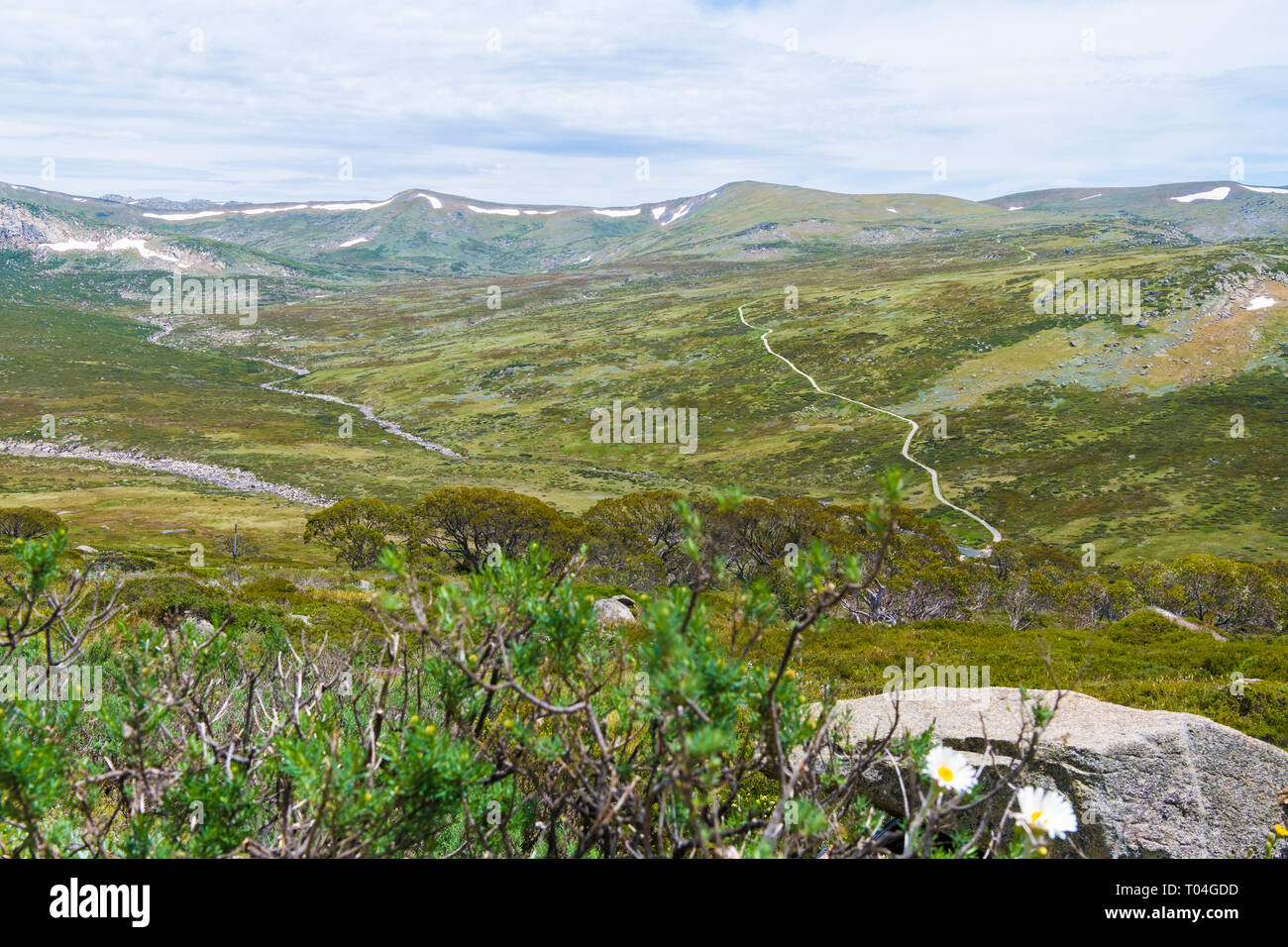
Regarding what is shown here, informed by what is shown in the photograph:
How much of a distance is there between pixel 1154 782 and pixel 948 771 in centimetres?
516

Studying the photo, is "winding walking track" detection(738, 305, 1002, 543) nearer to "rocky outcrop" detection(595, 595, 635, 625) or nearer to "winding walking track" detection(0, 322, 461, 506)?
"rocky outcrop" detection(595, 595, 635, 625)

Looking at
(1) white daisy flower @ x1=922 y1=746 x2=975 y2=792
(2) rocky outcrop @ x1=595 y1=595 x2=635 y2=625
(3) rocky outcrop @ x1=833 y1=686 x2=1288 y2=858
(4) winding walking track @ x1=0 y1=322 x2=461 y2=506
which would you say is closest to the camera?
(1) white daisy flower @ x1=922 y1=746 x2=975 y2=792

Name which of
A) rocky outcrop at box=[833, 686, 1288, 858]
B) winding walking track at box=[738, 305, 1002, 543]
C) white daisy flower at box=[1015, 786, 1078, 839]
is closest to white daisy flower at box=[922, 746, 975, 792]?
white daisy flower at box=[1015, 786, 1078, 839]

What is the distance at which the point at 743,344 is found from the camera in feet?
503

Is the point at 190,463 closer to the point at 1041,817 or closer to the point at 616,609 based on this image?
the point at 616,609

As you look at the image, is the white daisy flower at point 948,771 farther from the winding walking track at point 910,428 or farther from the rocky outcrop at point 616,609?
the winding walking track at point 910,428

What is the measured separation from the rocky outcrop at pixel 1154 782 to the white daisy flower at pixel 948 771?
2.95 metres

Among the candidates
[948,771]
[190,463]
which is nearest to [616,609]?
[948,771]

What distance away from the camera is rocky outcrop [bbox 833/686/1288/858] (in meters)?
6.88

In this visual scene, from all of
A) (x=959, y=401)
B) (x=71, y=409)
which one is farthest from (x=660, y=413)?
(x=71, y=409)

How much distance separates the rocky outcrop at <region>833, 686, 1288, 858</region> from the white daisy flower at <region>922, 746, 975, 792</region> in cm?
295

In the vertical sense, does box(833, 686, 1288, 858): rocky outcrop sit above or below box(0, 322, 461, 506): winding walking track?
above

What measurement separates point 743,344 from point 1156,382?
74.1 metres
